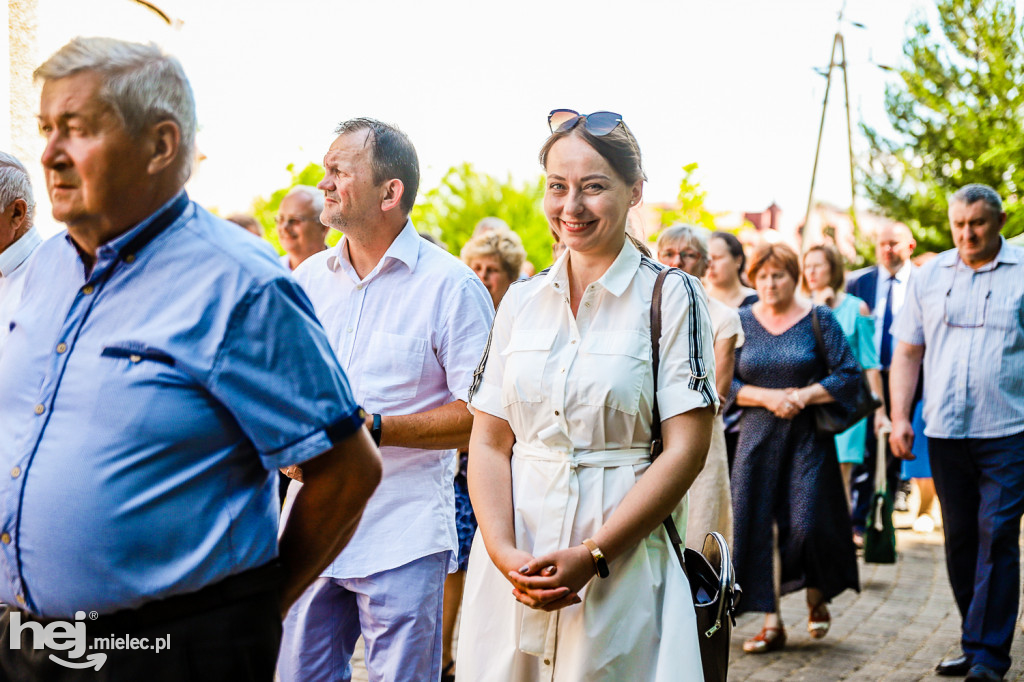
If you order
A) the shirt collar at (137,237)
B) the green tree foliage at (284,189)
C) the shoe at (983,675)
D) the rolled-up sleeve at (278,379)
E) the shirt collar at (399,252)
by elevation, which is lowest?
the shoe at (983,675)

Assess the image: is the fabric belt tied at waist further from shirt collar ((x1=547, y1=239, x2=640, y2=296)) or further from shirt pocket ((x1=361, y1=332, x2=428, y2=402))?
shirt pocket ((x1=361, y1=332, x2=428, y2=402))

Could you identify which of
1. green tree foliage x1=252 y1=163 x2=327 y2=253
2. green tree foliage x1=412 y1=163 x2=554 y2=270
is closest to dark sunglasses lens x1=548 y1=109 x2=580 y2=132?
green tree foliage x1=252 y1=163 x2=327 y2=253

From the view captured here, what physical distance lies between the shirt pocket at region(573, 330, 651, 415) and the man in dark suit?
733cm

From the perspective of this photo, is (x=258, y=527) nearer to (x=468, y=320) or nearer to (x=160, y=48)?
(x=160, y=48)

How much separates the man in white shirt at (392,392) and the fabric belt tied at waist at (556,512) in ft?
2.00

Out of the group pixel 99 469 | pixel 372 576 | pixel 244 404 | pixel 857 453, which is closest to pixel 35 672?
pixel 99 469

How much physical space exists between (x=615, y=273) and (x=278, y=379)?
1427mm

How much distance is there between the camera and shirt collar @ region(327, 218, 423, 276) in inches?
146

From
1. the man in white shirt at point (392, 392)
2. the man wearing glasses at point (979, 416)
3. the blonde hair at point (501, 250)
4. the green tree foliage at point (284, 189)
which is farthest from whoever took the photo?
the green tree foliage at point (284, 189)

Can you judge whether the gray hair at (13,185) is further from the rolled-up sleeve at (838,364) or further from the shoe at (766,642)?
the shoe at (766,642)

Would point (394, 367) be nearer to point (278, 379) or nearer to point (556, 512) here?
point (556, 512)

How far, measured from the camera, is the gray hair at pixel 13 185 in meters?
3.89

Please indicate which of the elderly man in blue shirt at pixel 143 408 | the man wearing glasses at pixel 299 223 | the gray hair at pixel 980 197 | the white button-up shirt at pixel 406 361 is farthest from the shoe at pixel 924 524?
the elderly man in blue shirt at pixel 143 408

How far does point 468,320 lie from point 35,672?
1991 mm
